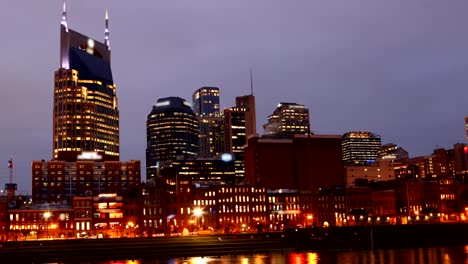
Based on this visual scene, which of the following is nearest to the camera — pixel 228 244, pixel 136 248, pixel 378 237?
pixel 136 248

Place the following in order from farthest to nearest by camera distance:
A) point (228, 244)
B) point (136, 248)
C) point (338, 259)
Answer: point (228, 244), point (136, 248), point (338, 259)

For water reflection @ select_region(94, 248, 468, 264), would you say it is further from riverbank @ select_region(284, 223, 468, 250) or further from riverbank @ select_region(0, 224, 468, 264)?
riverbank @ select_region(284, 223, 468, 250)

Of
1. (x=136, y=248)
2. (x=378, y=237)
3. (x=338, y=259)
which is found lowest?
(x=338, y=259)

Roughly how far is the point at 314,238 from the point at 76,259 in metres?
61.5

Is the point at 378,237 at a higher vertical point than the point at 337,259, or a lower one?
higher

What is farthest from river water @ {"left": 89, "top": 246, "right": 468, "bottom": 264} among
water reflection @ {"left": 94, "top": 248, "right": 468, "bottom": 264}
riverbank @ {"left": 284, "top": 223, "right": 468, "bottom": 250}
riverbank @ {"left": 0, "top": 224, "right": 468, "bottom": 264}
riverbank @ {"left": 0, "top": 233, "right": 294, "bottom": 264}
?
riverbank @ {"left": 284, "top": 223, "right": 468, "bottom": 250}

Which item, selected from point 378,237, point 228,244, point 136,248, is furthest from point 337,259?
point 378,237

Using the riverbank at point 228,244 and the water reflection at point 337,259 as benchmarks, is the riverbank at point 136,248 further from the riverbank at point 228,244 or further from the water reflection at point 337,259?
the water reflection at point 337,259

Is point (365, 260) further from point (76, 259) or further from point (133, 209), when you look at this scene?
point (133, 209)

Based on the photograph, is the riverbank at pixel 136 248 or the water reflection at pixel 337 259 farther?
the riverbank at pixel 136 248

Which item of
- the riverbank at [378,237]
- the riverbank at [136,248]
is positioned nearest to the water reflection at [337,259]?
the riverbank at [136,248]

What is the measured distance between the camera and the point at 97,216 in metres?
195

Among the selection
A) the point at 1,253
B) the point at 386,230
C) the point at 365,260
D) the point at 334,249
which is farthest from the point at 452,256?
the point at 1,253

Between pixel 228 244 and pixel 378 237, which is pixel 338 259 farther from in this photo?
pixel 378 237
